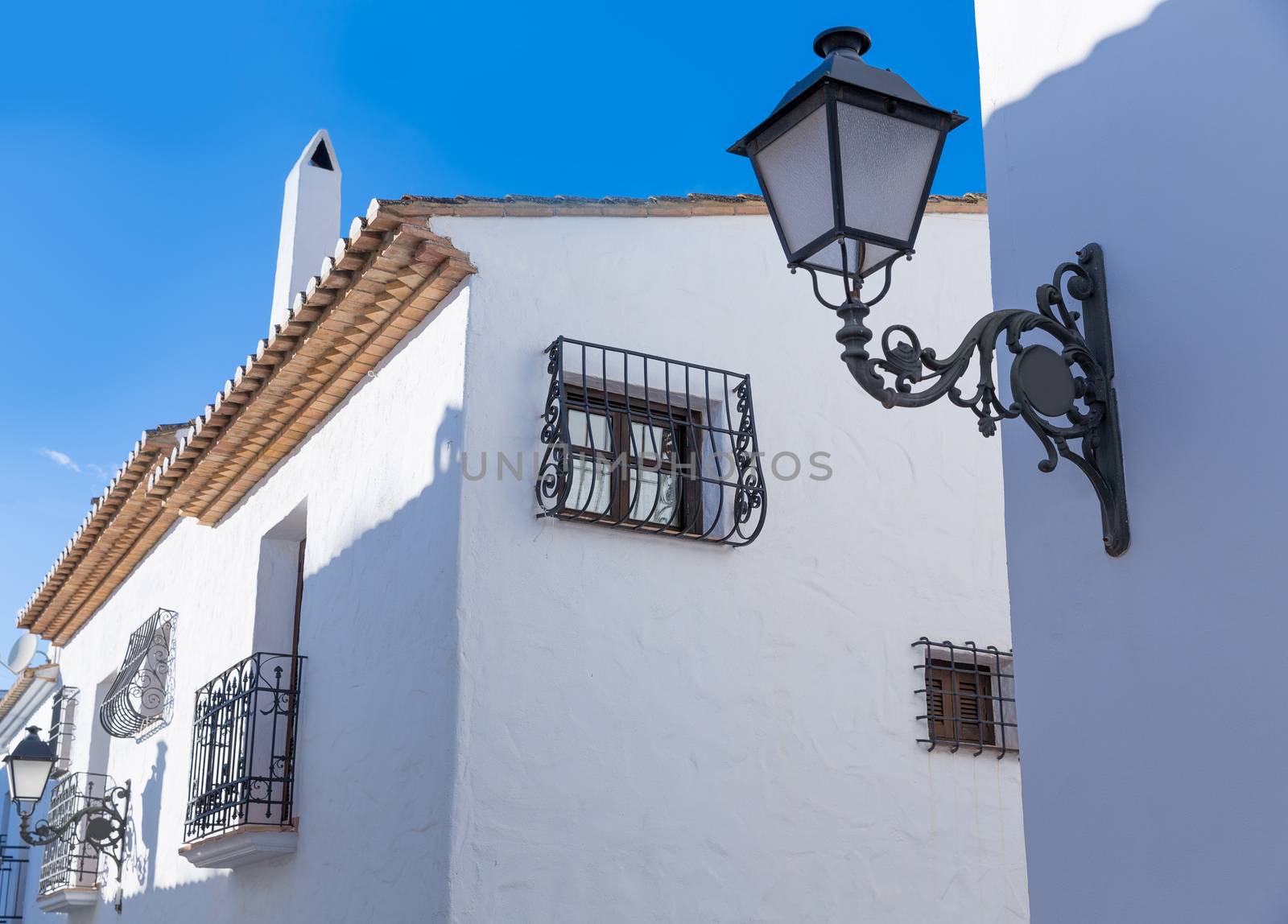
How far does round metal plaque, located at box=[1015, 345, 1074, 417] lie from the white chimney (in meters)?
7.88

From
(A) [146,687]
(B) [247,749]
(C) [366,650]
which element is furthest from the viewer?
(A) [146,687]

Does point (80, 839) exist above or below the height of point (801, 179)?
below

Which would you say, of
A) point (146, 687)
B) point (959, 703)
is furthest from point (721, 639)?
point (146, 687)

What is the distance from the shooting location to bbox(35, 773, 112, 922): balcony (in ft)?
36.2

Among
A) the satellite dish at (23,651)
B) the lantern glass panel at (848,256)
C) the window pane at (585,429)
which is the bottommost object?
the lantern glass panel at (848,256)

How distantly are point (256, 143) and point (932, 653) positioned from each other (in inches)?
387

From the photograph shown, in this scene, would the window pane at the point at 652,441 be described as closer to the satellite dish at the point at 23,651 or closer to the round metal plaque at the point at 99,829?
the round metal plaque at the point at 99,829

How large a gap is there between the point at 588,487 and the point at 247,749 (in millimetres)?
2442

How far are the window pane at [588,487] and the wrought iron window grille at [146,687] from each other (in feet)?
15.1

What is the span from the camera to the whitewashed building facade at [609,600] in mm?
6066

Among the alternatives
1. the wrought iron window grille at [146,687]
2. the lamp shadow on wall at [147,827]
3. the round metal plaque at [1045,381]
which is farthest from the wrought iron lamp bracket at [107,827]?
the round metal plaque at [1045,381]

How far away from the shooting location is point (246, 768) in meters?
7.44

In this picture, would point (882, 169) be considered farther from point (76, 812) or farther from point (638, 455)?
point (76, 812)

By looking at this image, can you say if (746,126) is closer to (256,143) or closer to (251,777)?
(251,777)
